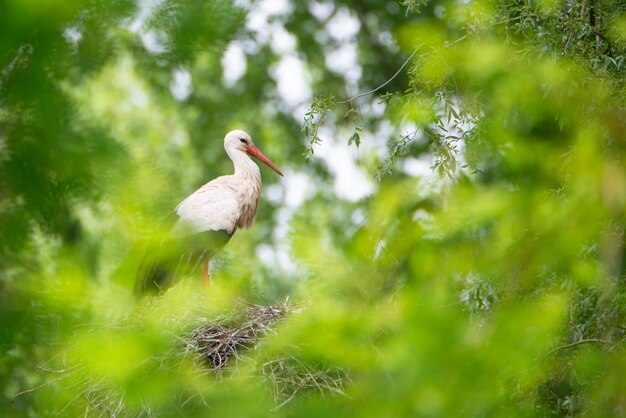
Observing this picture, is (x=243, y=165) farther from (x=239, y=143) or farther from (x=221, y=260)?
(x=221, y=260)

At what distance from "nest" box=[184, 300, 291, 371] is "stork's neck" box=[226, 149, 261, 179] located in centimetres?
225

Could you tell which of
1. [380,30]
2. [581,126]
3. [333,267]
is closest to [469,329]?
[333,267]

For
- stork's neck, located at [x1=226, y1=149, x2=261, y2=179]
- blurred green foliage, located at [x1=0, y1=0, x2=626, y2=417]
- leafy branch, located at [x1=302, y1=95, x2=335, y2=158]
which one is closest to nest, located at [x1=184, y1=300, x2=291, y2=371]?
leafy branch, located at [x1=302, y1=95, x2=335, y2=158]

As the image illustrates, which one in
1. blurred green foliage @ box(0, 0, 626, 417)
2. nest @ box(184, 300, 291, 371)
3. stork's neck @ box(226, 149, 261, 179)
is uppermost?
blurred green foliage @ box(0, 0, 626, 417)

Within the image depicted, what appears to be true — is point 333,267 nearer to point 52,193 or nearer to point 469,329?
point 469,329

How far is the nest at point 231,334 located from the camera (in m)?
4.32

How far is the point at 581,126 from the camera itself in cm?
220

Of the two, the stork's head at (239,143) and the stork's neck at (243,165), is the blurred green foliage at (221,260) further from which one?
the stork's head at (239,143)

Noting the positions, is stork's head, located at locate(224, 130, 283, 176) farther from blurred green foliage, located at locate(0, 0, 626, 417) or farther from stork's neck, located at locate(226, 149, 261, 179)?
blurred green foliage, located at locate(0, 0, 626, 417)

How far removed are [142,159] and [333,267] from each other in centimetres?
35

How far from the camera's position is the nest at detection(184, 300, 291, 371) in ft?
14.2

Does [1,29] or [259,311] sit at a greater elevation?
[1,29]

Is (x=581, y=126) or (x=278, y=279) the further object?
(x=278, y=279)

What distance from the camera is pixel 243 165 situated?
6.82 m
